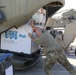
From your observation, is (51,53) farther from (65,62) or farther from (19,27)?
(19,27)

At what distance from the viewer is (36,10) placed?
7.78 metres

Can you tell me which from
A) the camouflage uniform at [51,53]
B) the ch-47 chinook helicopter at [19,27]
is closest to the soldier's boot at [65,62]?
the camouflage uniform at [51,53]

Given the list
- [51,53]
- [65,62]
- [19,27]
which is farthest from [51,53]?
[19,27]

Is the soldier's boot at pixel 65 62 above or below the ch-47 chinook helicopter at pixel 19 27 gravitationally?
below

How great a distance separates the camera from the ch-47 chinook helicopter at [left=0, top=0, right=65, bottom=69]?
7770mm

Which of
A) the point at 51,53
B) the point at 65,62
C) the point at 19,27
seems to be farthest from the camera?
the point at 19,27

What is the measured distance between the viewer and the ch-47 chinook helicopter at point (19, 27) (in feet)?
25.5

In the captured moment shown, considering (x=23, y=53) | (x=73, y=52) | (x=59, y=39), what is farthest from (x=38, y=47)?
(x=73, y=52)

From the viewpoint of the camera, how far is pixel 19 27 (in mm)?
8117

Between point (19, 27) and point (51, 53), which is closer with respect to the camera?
point (51, 53)

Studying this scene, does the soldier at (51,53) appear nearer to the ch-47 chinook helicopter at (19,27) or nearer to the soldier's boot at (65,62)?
the soldier's boot at (65,62)

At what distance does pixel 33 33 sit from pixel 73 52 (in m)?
4.43

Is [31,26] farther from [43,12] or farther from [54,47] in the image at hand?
[54,47]

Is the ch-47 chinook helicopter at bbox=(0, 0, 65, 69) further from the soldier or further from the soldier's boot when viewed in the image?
the soldier's boot
